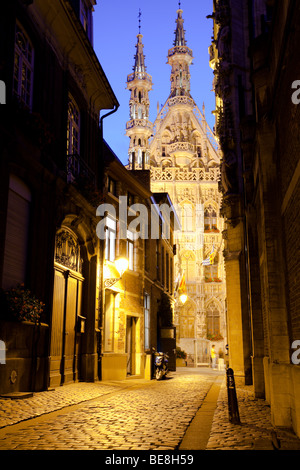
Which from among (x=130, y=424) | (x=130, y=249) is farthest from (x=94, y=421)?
(x=130, y=249)

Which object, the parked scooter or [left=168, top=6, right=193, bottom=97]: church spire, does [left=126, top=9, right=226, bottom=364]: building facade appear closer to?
[left=168, top=6, right=193, bottom=97]: church spire

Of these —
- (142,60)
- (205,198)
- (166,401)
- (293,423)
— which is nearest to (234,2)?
(166,401)

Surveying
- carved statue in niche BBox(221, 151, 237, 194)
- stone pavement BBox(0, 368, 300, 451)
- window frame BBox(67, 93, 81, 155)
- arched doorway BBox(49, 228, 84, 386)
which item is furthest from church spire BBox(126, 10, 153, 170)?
stone pavement BBox(0, 368, 300, 451)

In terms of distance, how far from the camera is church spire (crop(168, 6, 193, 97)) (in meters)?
53.9

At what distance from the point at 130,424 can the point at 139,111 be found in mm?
49275

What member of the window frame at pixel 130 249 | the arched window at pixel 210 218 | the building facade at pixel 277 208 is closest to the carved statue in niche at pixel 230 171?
the window frame at pixel 130 249

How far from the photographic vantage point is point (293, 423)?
20.3ft

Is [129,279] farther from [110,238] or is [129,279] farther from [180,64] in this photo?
[180,64]

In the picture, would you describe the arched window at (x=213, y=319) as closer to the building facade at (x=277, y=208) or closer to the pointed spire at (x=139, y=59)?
the pointed spire at (x=139, y=59)

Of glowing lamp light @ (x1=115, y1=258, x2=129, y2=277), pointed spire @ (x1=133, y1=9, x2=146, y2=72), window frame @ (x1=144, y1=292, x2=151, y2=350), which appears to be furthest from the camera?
pointed spire @ (x1=133, y1=9, x2=146, y2=72)

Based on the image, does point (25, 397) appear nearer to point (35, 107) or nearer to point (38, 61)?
point (35, 107)

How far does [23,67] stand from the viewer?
11.1 m

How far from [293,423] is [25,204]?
699 cm

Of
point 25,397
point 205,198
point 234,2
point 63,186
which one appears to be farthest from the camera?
point 205,198
